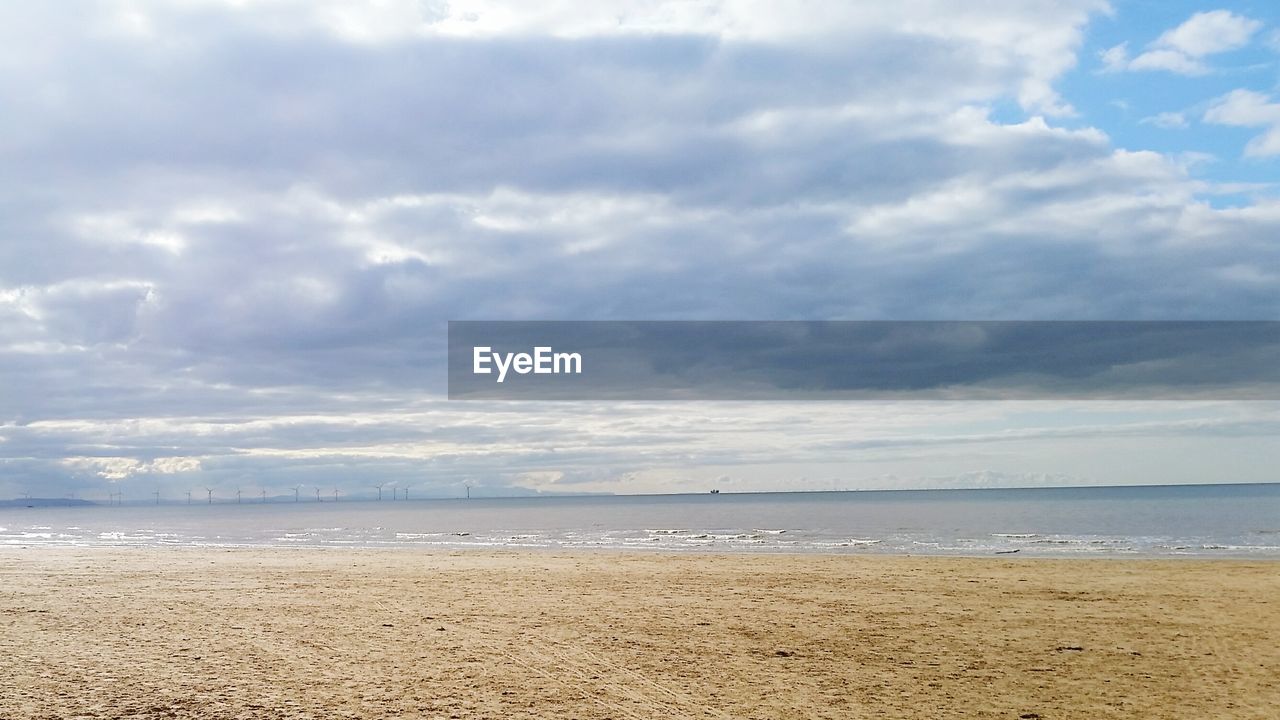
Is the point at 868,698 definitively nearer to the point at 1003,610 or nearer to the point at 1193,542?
the point at 1003,610

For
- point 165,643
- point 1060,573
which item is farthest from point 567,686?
point 1060,573

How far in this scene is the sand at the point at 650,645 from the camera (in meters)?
11.0

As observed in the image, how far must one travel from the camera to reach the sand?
11.0 metres

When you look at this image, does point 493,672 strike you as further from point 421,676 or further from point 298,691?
point 298,691

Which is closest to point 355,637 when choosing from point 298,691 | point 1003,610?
point 298,691

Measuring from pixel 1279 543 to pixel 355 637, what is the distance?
1702 inches

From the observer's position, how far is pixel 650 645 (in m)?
14.5

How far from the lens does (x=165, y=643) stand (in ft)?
48.1

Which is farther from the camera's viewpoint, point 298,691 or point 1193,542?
point 1193,542

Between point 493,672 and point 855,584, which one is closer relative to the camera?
point 493,672

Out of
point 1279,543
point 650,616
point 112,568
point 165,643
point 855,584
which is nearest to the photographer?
point 165,643

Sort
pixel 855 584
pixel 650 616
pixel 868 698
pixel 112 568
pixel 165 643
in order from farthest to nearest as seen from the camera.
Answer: pixel 112 568, pixel 855 584, pixel 650 616, pixel 165 643, pixel 868 698

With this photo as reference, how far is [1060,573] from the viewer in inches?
997

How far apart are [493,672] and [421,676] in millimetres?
968
